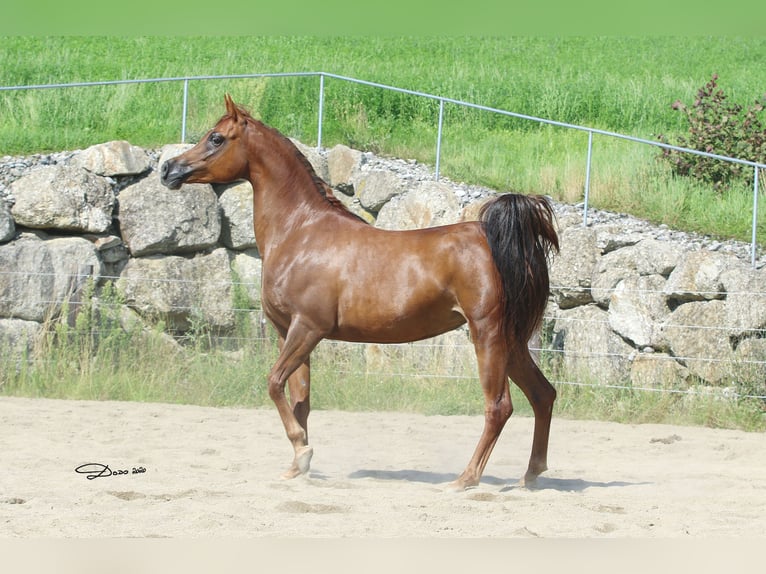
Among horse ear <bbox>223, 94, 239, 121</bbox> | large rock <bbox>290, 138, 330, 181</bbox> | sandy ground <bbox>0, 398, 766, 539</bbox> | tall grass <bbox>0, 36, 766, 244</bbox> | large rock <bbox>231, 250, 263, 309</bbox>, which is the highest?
tall grass <bbox>0, 36, 766, 244</bbox>

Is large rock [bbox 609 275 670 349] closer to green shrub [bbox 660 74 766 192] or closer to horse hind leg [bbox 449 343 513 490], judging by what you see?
green shrub [bbox 660 74 766 192]

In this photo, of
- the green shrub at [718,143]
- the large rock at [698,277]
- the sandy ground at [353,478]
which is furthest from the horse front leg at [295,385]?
the green shrub at [718,143]

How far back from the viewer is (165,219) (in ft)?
37.8

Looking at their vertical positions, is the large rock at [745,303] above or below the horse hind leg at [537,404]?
above

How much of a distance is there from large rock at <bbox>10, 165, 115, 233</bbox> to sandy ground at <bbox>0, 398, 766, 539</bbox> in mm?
2483

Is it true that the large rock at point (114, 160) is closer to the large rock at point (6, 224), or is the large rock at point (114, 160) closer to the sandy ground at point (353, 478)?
the large rock at point (6, 224)

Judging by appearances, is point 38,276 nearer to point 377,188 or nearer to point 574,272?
point 377,188

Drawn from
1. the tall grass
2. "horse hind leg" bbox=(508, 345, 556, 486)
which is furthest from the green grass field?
"horse hind leg" bbox=(508, 345, 556, 486)

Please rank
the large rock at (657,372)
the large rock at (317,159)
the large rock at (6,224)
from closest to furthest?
1. the large rock at (657,372)
2. the large rock at (6,224)
3. the large rock at (317,159)

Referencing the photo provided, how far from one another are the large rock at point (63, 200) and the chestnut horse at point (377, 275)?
16.5 feet

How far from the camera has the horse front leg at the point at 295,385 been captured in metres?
6.38

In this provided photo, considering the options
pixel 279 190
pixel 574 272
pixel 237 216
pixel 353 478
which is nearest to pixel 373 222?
pixel 237 216

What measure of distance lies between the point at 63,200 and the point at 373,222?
372 centimetres

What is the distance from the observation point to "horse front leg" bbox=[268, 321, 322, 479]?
638 centimetres
